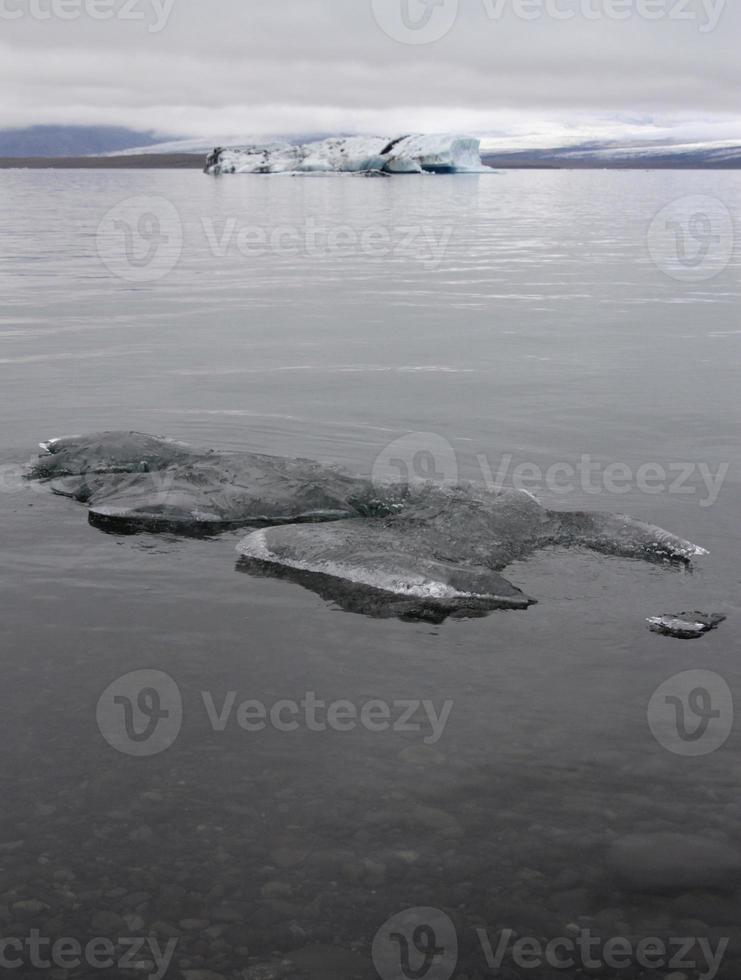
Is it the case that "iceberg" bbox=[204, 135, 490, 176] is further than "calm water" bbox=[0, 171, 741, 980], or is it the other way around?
"iceberg" bbox=[204, 135, 490, 176]

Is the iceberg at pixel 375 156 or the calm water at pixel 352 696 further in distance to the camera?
the iceberg at pixel 375 156

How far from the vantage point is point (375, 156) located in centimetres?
10925

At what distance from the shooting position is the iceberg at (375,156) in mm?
106750

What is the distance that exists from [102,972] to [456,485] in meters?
6.10

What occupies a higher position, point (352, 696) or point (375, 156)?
point (375, 156)

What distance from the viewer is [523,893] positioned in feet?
15.1

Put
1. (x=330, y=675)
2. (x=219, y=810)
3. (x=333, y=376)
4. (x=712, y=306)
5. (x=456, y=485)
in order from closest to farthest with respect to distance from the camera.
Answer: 1. (x=219, y=810)
2. (x=330, y=675)
3. (x=456, y=485)
4. (x=333, y=376)
5. (x=712, y=306)

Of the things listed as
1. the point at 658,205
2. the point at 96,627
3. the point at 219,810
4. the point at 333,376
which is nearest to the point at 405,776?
the point at 219,810

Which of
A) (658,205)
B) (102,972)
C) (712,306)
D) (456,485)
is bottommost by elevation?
(102,972)

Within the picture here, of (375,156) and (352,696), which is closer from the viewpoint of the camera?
(352,696)

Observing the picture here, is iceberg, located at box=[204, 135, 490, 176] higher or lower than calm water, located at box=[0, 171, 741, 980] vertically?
higher

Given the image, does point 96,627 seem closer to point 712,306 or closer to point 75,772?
point 75,772

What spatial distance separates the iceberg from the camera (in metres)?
107

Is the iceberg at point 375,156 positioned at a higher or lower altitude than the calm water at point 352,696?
higher
